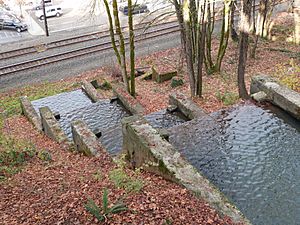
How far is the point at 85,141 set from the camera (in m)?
10.9

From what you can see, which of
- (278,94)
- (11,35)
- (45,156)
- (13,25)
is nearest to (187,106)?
(278,94)

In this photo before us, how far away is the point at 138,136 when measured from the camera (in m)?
9.38

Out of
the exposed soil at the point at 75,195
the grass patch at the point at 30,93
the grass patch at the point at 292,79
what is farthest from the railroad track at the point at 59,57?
the grass patch at the point at 292,79

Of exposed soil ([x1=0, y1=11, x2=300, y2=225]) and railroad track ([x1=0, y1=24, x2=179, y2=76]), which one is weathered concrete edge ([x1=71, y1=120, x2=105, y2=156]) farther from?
railroad track ([x1=0, y1=24, x2=179, y2=76])

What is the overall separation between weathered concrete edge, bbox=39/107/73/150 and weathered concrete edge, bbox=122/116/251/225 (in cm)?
269

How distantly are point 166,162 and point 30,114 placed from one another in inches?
363

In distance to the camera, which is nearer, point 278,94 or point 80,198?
point 80,198

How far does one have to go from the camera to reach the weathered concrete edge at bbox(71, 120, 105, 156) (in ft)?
34.7

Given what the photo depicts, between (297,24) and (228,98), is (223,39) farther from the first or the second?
(297,24)

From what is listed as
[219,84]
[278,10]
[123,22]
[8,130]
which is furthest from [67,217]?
[278,10]

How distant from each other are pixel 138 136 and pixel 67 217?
128 inches

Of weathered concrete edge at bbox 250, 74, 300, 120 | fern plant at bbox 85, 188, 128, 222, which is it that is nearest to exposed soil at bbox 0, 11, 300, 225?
fern plant at bbox 85, 188, 128, 222

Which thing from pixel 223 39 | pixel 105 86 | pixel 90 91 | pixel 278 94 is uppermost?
pixel 223 39

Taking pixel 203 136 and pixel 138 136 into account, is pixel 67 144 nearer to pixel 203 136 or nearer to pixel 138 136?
pixel 138 136
